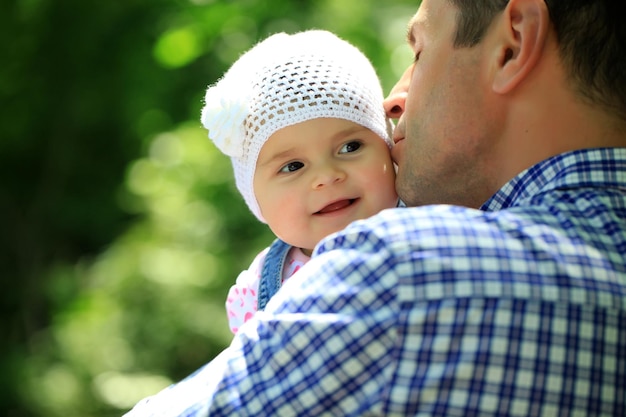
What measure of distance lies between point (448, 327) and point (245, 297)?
979 mm

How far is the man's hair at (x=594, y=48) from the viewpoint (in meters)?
1.60

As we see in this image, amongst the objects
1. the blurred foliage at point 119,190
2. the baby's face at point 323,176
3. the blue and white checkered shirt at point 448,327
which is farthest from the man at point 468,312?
the blurred foliage at point 119,190

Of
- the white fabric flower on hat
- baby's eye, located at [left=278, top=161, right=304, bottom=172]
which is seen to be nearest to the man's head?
baby's eye, located at [left=278, top=161, right=304, bottom=172]

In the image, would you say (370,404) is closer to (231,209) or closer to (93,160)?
(231,209)

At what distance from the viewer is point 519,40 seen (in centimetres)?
166

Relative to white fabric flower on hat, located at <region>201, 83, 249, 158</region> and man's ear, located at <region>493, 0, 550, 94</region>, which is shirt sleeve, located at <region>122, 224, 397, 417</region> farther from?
white fabric flower on hat, located at <region>201, 83, 249, 158</region>

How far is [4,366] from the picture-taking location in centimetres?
625

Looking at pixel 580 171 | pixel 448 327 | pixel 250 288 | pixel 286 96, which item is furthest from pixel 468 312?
pixel 250 288

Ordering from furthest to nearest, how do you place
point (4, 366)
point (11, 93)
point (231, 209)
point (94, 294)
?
1. point (11, 93)
2. point (4, 366)
3. point (94, 294)
4. point (231, 209)

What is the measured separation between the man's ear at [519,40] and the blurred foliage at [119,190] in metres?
2.36

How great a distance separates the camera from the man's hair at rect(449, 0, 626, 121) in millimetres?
1600

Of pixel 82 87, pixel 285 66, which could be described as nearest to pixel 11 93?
pixel 82 87

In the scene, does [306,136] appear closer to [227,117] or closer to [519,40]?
[227,117]

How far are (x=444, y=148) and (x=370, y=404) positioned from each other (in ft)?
2.10
